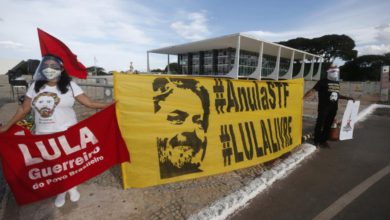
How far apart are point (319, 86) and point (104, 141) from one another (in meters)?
4.56

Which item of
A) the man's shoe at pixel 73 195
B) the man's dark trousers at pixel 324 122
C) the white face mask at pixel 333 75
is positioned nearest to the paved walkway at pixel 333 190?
the man's dark trousers at pixel 324 122

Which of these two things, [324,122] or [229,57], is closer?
[324,122]

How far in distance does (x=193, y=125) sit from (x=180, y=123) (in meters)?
0.22

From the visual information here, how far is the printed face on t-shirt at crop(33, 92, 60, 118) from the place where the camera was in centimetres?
236

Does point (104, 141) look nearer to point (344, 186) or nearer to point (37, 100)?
point (37, 100)

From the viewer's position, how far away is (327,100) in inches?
185

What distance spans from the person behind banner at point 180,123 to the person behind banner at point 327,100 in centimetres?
291

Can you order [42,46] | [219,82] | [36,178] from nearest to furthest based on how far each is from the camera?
[36,178] < [42,46] < [219,82]

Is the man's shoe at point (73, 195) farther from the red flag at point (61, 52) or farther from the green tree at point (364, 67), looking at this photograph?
the green tree at point (364, 67)

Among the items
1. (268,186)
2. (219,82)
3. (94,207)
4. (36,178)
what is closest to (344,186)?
(268,186)

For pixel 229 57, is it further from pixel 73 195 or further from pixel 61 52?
pixel 73 195

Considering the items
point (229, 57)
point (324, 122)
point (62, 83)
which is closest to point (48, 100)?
point (62, 83)

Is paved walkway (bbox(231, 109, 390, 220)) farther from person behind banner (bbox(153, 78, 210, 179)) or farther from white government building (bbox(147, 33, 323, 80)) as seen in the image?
white government building (bbox(147, 33, 323, 80))

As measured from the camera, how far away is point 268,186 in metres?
3.14
